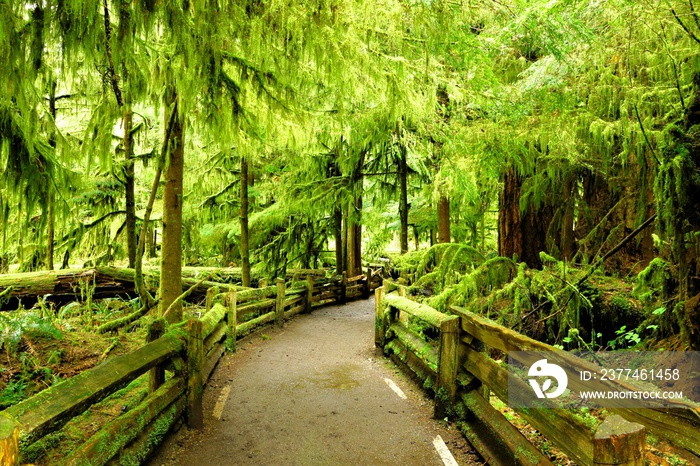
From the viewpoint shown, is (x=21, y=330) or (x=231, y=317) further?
(x=231, y=317)

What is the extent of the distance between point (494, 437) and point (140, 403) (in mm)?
3507

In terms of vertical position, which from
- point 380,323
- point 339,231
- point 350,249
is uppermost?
point 339,231

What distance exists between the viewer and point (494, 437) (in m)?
4.29

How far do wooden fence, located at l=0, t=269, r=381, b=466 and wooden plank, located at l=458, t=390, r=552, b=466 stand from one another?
3.18 meters

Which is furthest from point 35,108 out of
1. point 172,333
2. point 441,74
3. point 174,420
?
point 441,74

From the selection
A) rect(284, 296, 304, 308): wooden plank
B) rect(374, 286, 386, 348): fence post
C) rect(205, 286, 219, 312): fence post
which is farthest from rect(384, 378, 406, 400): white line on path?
rect(284, 296, 304, 308): wooden plank

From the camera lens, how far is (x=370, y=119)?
443 inches

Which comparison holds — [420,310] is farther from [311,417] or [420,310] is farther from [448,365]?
[311,417]

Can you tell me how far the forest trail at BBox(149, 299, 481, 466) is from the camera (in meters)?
4.49

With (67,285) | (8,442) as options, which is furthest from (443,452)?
(67,285)

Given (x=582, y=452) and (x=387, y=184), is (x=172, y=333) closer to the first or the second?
(x=582, y=452)

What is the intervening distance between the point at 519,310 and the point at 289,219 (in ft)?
37.3

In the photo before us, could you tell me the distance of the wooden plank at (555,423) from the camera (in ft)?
9.82

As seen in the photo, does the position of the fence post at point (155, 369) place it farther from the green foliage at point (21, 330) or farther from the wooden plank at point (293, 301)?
the wooden plank at point (293, 301)
